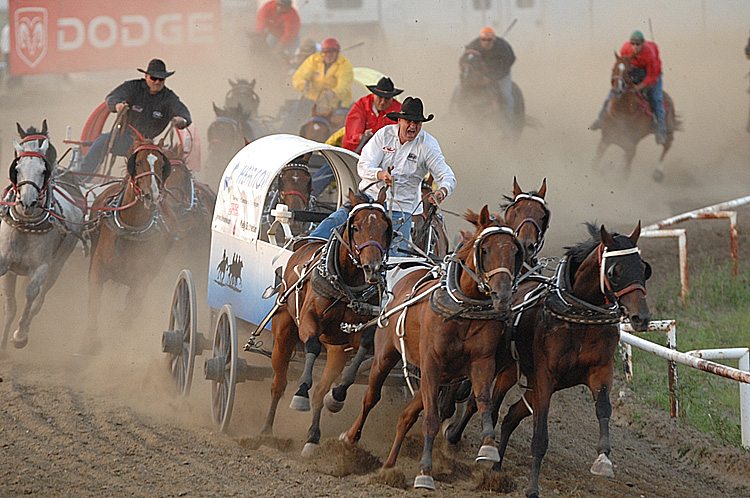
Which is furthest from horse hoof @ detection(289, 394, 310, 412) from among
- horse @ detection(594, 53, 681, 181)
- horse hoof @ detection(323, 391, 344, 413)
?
horse @ detection(594, 53, 681, 181)

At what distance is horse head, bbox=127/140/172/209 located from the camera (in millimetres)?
10758

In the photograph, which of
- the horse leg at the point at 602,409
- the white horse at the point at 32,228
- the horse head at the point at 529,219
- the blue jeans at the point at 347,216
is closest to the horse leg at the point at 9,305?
the white horse at the point at 32,228

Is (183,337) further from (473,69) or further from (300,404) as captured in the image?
(473,69)

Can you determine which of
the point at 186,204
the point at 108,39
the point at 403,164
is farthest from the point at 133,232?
the point at 108,39

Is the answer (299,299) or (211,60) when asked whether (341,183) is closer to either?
(299,299)

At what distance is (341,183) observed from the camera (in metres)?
10.0

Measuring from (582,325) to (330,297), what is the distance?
64.7 inches

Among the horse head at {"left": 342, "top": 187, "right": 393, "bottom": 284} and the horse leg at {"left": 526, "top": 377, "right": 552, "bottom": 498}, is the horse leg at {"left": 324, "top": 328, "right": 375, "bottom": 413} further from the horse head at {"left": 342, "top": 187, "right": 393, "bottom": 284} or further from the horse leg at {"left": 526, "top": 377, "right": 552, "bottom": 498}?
the horse leg at {"left": 526, "top": 377, "right": 552, "bottom": 498}

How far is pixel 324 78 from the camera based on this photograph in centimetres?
1925

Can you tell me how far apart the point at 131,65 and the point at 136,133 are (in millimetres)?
12268

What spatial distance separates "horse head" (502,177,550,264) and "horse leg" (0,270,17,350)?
479 cm

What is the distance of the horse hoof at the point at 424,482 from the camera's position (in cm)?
704

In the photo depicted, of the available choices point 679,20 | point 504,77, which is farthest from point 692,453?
point 679,20

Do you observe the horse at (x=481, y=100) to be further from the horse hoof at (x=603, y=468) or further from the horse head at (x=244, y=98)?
the horse hoof at (x=603, y=468)
